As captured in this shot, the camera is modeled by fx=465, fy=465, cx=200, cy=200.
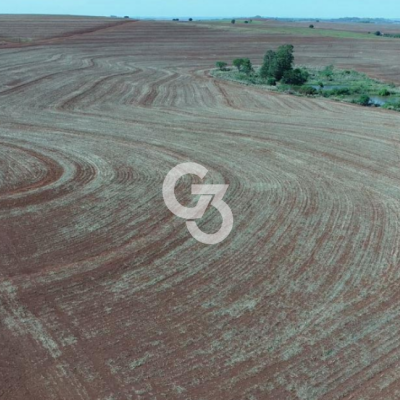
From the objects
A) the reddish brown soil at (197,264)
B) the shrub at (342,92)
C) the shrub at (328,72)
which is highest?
the shrub at (328,72)

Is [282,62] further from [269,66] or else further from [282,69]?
[269,66]

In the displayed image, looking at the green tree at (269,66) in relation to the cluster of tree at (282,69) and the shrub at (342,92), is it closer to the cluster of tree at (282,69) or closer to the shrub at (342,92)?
the cluster of tree at (282,69)

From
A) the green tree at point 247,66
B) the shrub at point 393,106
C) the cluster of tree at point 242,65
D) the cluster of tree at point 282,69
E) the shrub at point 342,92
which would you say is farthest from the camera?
the cluster of tree at point 242,65

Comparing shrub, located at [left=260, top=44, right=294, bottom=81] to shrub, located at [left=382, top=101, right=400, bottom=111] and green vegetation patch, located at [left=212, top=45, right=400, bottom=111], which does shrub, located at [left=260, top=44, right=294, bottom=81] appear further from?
shrub, located at [left=382, top=101, right=400, bottom=111]

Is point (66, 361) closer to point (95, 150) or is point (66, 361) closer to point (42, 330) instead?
point (42, 330)

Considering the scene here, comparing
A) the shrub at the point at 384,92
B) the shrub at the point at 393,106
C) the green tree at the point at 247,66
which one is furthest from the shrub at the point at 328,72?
the shrub at the point at 393,106

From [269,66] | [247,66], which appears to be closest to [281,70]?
[269,66]

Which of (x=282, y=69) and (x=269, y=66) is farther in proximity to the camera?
(x=269, y=66)

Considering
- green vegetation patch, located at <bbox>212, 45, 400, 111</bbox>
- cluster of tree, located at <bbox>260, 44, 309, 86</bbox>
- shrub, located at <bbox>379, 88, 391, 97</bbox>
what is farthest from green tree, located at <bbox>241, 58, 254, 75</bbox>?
shrub, located at <bbox>379, 88, 391, 97</bbox>
